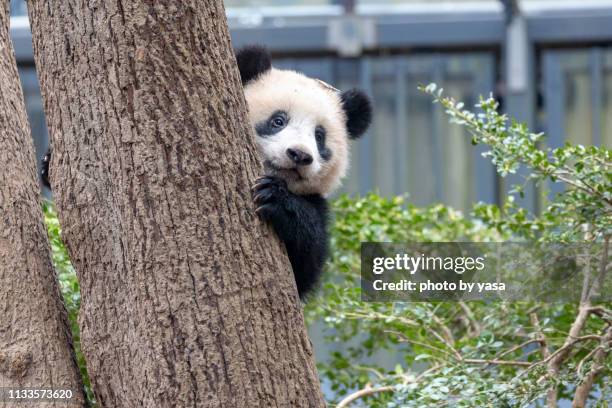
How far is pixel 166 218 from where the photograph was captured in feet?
7.86

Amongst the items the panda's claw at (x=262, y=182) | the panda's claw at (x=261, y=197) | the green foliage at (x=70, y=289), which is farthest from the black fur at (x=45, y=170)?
the panda's claw at (x=261, y=197)

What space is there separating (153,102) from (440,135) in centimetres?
633

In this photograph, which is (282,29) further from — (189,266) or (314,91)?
(189,266)

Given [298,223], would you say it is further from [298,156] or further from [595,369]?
[595,369]

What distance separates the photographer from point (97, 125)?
96.6 inches

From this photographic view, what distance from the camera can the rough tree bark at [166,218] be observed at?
2.38 meters

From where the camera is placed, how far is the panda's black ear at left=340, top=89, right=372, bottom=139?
14.6ft

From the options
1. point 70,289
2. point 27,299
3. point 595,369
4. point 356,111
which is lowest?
point 595,369

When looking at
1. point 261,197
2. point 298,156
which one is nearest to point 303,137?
point 298,156

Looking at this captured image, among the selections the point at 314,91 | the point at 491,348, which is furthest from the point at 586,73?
the point at 491,348

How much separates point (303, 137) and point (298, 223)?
2.68 ft

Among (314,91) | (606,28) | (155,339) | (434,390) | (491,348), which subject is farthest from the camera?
(606,28)

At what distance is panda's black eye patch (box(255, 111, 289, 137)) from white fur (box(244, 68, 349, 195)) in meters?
0.02

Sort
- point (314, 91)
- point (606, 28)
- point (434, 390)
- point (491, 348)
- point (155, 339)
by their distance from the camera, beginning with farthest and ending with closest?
point (606, 28) → point (314, 91) → point (491, 348) → point (434, 390) → point (155, 339)
